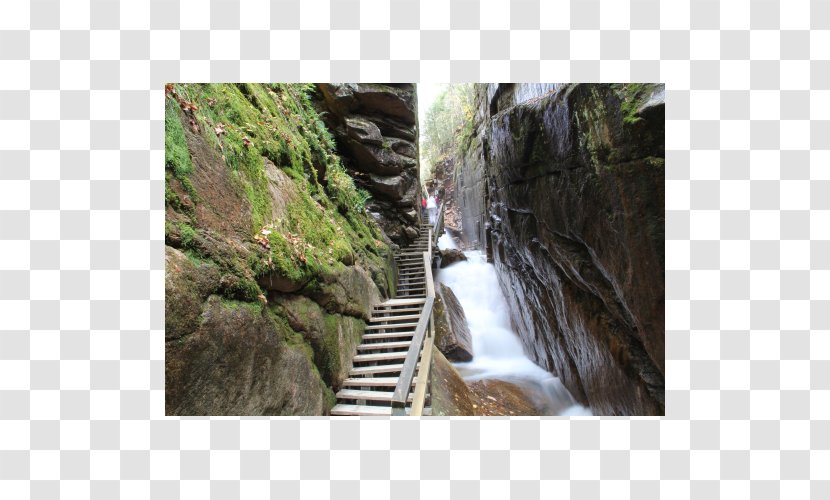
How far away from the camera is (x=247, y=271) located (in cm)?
290

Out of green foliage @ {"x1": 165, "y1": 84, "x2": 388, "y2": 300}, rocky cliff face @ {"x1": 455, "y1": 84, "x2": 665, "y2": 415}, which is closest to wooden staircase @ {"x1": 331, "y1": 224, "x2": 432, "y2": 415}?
green foliage @ {"x1": 165, "y1": 84, "x2": 388, "y2": 300}

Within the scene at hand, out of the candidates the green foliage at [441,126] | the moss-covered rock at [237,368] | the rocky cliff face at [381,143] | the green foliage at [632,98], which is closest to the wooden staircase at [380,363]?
the moss-covered rock at [237,368]

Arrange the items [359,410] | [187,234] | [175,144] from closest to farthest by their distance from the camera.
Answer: [187,234], [175,144], [359,410]

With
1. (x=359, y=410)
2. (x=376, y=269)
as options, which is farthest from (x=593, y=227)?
(x=376, y=269)

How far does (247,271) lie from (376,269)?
4.12m

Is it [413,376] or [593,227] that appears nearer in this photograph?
[413,376]

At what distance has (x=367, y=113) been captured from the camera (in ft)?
37.8

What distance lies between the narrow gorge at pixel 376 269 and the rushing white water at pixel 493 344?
102 mm

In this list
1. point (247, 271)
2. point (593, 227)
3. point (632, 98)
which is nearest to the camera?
point (247, 271)

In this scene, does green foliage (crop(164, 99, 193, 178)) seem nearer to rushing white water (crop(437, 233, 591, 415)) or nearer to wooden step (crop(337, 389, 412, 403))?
wooden step (crop(337, 389, 412, 403))

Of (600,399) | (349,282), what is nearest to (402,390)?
(349,282)

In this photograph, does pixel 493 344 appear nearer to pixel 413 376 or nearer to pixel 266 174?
pixel 413 376

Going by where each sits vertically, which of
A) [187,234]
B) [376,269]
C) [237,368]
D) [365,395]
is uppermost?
[187,234]

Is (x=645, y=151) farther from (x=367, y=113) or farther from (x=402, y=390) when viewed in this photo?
(x=367, y=113)
